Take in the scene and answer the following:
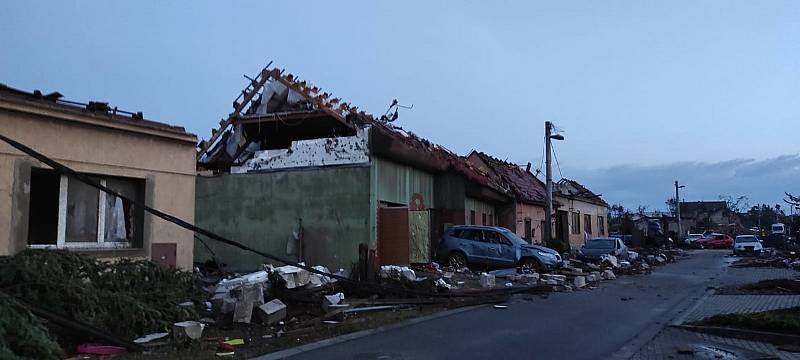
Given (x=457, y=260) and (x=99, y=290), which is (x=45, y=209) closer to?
(x=99, y=290)

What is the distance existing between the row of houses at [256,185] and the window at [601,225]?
60.9ft

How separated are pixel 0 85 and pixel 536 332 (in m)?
9.81

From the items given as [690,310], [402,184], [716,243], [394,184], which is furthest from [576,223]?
[690,310]

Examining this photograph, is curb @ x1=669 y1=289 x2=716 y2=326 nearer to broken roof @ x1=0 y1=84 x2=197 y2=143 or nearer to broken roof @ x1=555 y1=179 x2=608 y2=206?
broken roof @ x1=0 y1=84 x2=197 y2=143

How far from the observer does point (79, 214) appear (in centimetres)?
1092

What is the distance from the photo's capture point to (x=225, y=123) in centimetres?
2331

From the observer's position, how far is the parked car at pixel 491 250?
2214cm

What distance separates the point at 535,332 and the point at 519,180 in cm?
2822

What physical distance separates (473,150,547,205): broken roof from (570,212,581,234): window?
3.69m

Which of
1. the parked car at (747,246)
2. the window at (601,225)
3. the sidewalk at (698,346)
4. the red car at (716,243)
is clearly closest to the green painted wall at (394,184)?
the sidewalk at (698,346)

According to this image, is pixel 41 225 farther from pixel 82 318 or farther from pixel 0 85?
pixel 82 318

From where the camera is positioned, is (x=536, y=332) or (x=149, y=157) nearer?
(x=536, y=332)

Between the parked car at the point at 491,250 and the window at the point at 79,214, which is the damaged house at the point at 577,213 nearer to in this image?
the parked car at the point at 491,250

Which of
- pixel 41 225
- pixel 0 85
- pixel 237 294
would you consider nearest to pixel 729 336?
pixel 237 294
